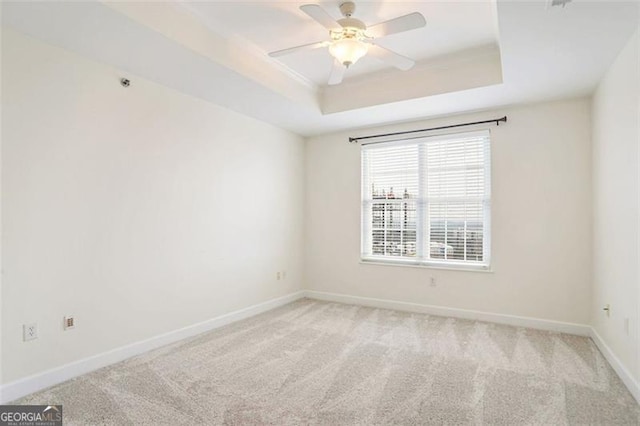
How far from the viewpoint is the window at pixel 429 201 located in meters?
4.15

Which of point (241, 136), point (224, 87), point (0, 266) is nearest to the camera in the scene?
point (0, 266)

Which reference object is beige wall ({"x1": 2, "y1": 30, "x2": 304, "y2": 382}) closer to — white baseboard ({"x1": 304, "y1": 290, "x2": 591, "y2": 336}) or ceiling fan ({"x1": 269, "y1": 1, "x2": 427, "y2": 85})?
white baseboard ({"x1": 304, "y1": 290, "x2": 591, "y2": 336})

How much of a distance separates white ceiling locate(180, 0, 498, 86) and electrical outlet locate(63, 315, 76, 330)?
2460mm

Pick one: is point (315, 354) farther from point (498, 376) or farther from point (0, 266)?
point (0, 266)

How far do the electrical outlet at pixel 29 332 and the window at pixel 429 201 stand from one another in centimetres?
355

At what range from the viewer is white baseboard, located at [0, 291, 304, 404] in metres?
2.35

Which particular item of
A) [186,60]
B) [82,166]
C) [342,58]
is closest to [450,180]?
[342,58]

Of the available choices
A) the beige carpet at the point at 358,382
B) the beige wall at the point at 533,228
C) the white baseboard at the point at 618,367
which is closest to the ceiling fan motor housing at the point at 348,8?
the beige wall at the point at 533,228

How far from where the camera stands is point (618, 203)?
2740 mm

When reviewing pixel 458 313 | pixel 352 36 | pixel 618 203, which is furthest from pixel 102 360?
pixel 618 203

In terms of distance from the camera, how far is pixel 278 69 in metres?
3.52

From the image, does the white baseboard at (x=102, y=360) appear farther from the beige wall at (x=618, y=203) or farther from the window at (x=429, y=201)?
the beige wall at (x=618, y=203)

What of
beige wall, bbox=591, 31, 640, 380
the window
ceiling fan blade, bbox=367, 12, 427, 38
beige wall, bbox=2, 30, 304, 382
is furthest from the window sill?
ceiling fan blade, bbox=367, 12, 427, 38

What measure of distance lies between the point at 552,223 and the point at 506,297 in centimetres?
94
